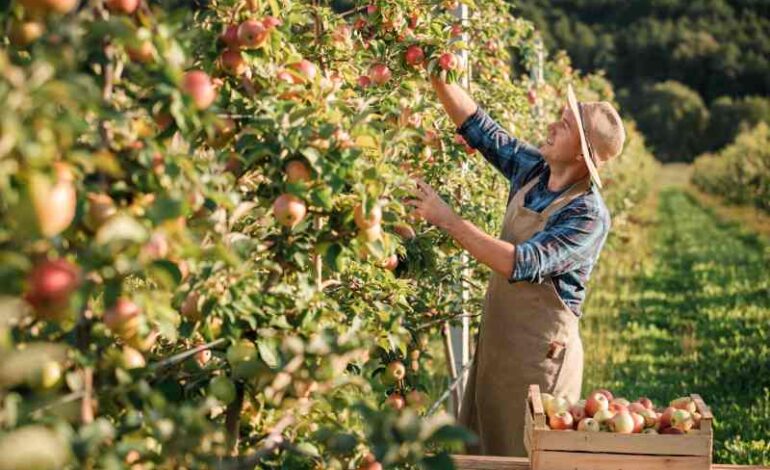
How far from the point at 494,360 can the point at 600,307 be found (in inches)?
239

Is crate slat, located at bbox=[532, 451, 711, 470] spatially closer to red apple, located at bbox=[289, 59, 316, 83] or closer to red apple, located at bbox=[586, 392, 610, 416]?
red apple, located at bbox=[586, 392, 610, 416]

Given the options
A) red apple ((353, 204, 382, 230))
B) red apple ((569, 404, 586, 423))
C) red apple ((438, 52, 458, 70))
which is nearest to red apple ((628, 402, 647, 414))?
red apple ((569, 404, 586, 423))

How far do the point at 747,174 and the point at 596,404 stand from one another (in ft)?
59.0

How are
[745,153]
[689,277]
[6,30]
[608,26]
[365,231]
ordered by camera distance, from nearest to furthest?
[6,30] < [365,231] < [689,277] < [745,153] < [608,26]

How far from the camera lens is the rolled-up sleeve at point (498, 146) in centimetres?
331

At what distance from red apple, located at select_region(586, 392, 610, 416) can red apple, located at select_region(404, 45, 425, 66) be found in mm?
1193

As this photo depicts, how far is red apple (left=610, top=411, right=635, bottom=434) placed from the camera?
235 centimetres

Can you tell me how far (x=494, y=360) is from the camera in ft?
10.4

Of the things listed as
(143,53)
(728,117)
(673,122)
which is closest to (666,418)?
(143,53)

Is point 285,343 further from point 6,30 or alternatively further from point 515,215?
point 515,215

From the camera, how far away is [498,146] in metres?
3.33

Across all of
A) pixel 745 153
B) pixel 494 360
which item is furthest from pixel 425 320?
pixel 745 153

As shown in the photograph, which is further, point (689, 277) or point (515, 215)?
point (689, 277)

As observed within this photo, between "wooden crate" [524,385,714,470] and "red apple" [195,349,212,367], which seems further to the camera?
"wooden crate" [524,385,714,470]
